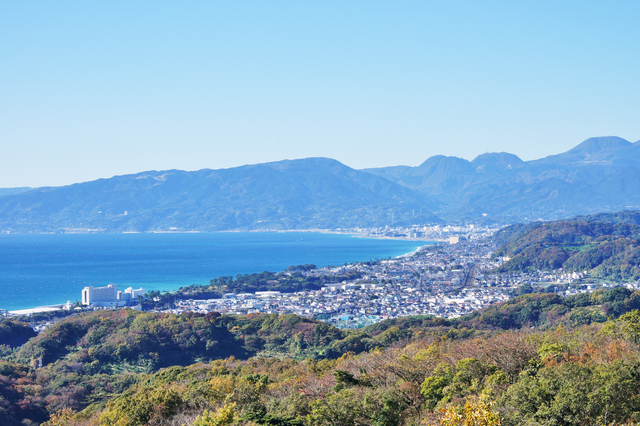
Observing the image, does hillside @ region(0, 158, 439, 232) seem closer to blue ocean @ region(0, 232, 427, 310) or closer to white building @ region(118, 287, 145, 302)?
blue ocean @ region(0, 232, 427, 310)

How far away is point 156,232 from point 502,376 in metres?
157

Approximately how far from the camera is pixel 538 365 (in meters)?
12.0

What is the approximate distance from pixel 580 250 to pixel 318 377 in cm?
5572

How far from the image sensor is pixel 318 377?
14188 millimetres

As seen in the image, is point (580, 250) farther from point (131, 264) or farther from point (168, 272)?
point (131, 264)

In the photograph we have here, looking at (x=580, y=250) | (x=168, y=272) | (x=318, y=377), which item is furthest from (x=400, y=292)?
(x=318, y=377)

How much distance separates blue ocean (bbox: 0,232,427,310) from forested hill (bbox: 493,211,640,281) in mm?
21920

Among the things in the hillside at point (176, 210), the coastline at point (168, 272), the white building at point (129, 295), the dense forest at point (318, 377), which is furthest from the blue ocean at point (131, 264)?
the hillside at point (176, 210)

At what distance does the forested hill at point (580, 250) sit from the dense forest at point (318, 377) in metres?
29.4

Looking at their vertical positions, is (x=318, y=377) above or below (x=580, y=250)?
above

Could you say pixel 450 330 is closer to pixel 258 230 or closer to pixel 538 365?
pixel 538 365

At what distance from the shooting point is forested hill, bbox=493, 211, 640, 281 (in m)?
54.0

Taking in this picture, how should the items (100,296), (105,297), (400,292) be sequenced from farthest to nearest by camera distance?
1. (400,292)
2. (105,297)
3. (100,296)

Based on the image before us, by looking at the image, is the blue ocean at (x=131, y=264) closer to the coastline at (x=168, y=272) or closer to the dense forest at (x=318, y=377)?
the coastline at (x=168, y=272)
